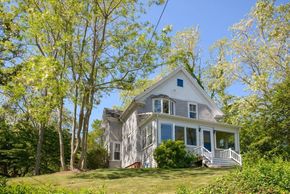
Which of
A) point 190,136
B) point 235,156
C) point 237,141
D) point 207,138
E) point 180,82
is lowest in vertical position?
point 235,156

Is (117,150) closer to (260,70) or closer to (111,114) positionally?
(111,114)

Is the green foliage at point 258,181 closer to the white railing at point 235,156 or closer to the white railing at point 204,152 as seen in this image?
the white railing at point 204,152

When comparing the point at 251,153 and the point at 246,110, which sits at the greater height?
the point at 246,110

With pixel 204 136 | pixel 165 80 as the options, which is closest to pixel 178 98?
pixel 165 80

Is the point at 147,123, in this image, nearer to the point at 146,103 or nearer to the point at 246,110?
the point at 146,103

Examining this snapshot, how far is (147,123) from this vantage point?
23344mm

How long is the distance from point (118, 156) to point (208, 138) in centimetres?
767

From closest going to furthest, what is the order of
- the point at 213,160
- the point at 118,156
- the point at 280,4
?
the point at 213,160, the point at 280,4, the point at 118,156

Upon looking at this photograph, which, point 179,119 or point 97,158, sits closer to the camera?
point 179,119

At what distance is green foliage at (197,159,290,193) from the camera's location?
332 inches

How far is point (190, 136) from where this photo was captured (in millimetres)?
23625

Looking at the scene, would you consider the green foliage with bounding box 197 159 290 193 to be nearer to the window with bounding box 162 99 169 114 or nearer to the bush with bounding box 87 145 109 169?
the window with bounding box 162 99 169 114

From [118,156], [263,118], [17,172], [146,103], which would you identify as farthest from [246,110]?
[17,172]

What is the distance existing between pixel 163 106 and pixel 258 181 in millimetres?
16442
